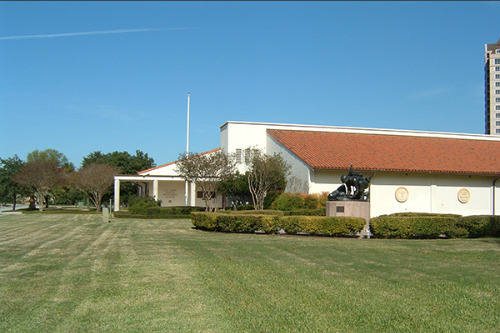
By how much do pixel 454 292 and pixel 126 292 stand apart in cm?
555

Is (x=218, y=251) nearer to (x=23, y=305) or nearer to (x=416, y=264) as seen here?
(x=416, y=264)

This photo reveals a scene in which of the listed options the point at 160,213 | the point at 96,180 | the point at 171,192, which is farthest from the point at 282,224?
the point at 96,180

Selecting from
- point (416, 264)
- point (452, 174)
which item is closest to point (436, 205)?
point (452, 174)

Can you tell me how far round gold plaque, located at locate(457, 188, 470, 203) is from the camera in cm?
3381

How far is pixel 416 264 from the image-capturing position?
11.2m

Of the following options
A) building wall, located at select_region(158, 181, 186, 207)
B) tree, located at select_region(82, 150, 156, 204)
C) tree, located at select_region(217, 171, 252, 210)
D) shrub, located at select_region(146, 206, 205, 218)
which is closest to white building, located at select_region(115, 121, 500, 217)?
tree, located at select_region(217, 171, 252, 210)

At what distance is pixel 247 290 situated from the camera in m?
8.17

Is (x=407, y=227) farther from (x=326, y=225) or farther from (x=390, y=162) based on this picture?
(x=390, y=162)

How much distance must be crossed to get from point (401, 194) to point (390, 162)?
239cm

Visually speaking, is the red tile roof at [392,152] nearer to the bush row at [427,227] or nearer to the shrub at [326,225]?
the shrub at [326,225]

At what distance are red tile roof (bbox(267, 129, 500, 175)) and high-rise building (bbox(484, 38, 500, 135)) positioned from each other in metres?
50.5

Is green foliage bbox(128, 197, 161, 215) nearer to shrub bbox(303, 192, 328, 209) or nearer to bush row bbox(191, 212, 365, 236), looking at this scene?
shrub bbox(303, 192, 328, 209)

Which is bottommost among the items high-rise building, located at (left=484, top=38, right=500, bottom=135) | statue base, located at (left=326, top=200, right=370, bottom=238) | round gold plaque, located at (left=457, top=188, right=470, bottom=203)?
statue base, located at (left=326, top=200, right=370, bottom=238)

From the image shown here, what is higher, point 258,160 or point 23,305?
point 258,160
